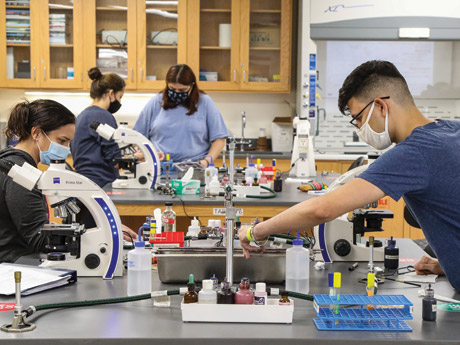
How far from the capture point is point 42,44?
6.64m

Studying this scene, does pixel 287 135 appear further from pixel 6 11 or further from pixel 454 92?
pixel 6 11

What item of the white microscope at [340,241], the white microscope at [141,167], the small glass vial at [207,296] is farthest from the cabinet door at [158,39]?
the small glass vial at [207,296]

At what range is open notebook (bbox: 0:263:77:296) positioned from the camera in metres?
2.07

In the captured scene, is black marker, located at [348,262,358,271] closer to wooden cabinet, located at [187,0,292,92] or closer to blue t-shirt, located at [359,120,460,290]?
blue t-shirt, located at [359,120,460,290]

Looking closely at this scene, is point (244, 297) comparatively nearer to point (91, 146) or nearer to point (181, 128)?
point (91, 146)

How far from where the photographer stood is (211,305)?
1818 millimetres

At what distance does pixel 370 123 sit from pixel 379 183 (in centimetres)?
32

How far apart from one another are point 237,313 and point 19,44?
218 inches

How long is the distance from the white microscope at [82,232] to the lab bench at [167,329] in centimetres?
21

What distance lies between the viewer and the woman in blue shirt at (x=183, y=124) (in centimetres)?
516

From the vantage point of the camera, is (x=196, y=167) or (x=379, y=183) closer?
(x=379, y=183)

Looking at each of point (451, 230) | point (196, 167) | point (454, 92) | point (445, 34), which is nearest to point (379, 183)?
point (451, 230)

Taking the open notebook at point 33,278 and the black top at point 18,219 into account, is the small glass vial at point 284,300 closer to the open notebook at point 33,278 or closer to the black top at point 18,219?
the open notebook at point 33,278

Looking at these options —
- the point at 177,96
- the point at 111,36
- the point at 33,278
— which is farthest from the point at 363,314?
the point at 111,36
